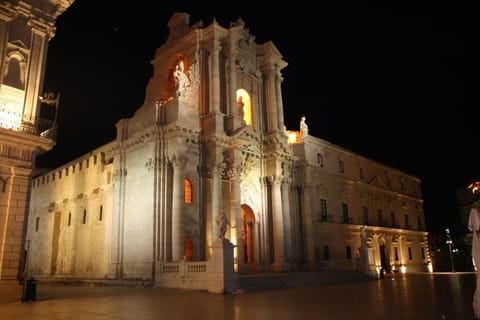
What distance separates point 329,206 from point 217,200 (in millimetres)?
16429

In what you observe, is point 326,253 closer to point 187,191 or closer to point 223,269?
point 187,191

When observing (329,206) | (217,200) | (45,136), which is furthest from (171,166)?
(329,206)

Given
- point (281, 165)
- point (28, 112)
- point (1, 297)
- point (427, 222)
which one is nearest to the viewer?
point (1, 297)

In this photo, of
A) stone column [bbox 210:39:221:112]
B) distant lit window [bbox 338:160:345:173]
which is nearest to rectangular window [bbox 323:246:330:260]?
distant lit window [bbox 338:160:345:173]

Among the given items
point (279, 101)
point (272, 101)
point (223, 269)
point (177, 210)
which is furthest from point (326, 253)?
point (223, 269)

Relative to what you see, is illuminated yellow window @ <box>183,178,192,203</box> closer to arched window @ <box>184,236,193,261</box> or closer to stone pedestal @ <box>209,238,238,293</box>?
arched window @ <box>184,236,193,261</box>

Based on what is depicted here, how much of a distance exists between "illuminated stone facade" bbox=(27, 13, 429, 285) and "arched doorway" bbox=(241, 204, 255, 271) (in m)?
0.07

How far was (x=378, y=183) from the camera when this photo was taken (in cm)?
4725

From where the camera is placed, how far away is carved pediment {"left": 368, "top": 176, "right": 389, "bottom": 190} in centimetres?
4620

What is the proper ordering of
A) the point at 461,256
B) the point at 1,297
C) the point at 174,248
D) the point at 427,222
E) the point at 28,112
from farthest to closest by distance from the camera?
1. the point at 427,222
2. the point at 461,256
3. the point at 174,248
4. the point at 28,112
5. the point at 1,297

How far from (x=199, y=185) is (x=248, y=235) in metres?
6.04

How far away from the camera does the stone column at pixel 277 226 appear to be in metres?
29.0

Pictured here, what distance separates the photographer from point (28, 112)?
55.9 ft

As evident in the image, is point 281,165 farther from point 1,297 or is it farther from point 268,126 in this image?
point 1,297
